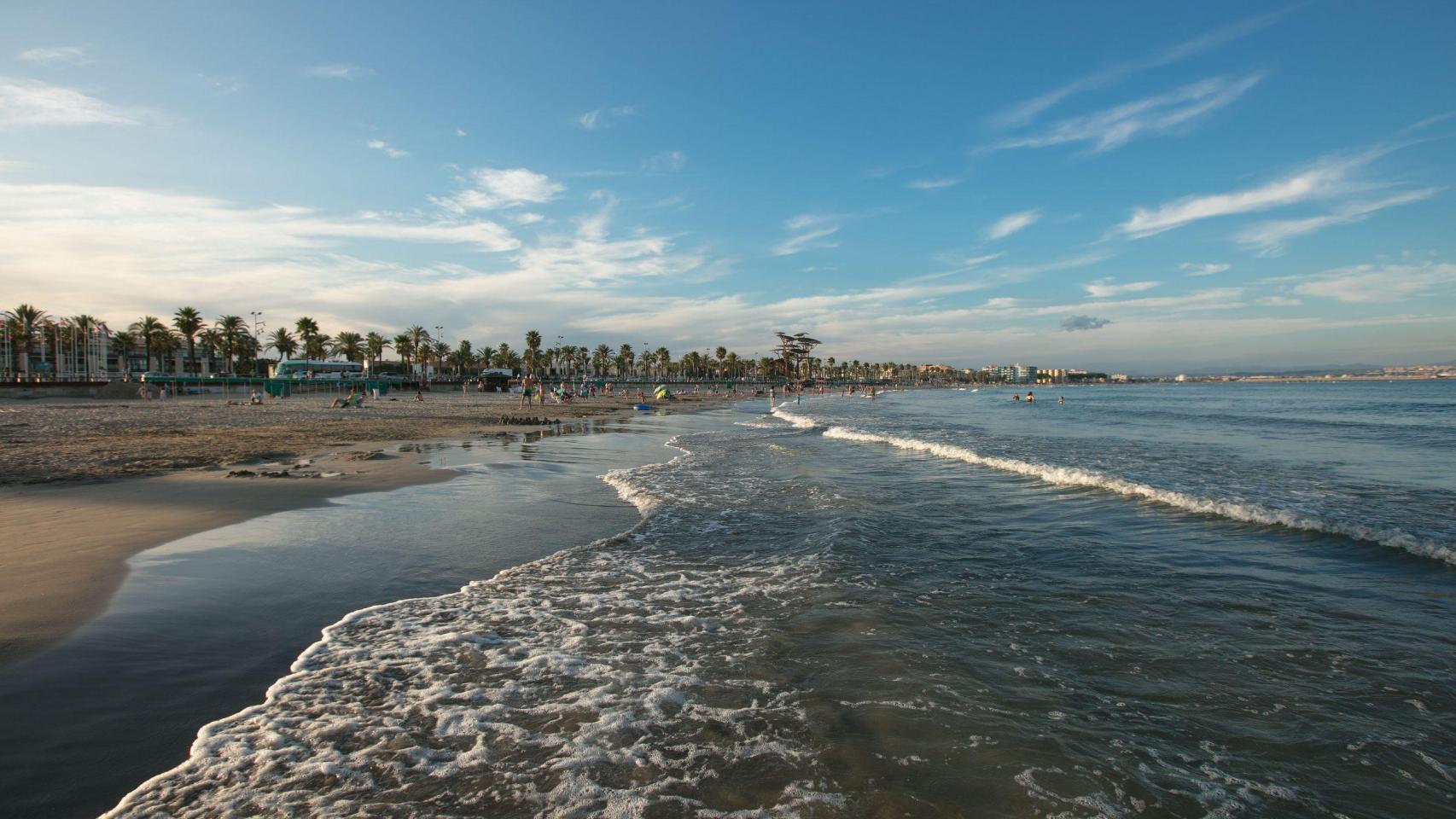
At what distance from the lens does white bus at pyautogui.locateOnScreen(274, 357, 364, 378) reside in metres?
88.6

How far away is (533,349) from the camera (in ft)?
548

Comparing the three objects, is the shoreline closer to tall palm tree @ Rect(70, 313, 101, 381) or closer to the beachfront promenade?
the beachfront promenade

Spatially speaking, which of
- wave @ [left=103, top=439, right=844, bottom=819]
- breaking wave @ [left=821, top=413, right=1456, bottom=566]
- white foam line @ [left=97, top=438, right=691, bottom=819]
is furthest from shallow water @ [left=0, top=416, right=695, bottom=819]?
breaking wave @ [left=821, top=413, right=1456, bottom=566]

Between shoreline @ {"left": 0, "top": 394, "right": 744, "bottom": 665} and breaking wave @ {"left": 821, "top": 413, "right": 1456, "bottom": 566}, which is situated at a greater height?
shoreline @ {"left": 0, "top": 394, "right": 744, "bottom": 665}

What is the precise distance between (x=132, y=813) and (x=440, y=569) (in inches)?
191

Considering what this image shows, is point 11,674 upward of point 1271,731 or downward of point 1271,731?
upward

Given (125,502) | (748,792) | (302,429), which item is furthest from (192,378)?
(748,792)

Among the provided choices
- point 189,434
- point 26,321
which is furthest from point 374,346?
point 189,434

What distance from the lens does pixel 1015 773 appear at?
390 cm

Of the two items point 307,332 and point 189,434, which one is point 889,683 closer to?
point 189,434

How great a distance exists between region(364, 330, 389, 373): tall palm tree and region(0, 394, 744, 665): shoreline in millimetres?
126529

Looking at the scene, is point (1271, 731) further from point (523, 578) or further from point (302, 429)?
point (302, 429)

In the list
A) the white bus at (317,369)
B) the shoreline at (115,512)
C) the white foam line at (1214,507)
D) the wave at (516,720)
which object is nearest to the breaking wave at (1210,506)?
the white foam line at (1214,507)

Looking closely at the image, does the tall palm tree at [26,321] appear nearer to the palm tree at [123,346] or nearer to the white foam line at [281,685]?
the palm tree at [123,346]
